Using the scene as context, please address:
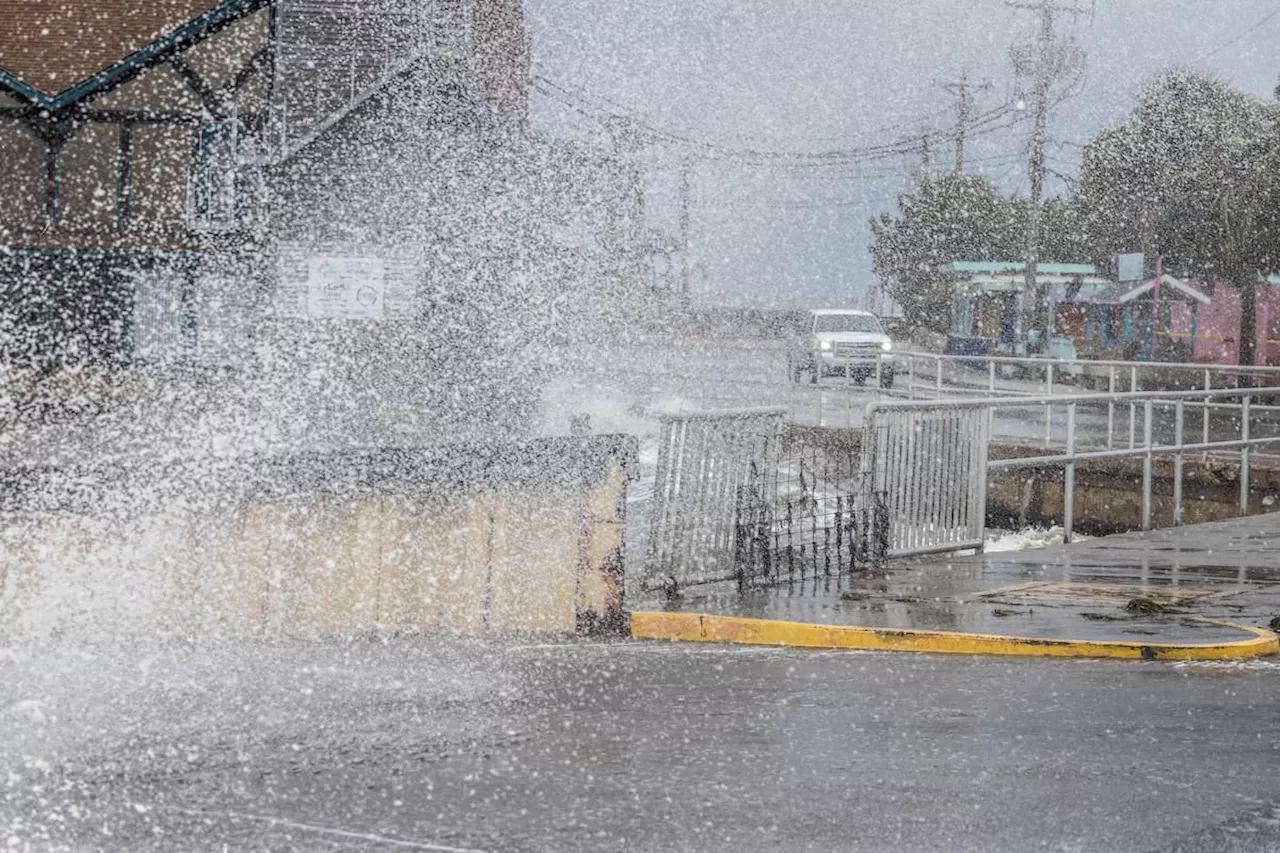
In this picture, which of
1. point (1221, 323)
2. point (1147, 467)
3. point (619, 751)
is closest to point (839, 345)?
point (1221, 323)

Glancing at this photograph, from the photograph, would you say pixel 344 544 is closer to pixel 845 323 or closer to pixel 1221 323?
pixel 845 323

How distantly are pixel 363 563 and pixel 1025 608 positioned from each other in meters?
4.16

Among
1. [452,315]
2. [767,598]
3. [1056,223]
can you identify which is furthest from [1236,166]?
[767,598]

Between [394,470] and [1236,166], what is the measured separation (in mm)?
36308

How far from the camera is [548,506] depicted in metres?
8.59

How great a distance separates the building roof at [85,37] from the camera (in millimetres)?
25406

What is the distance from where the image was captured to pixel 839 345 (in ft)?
127

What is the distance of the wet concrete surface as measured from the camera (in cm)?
891

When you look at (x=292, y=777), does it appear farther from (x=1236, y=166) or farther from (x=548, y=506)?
(x=1236, y=166)

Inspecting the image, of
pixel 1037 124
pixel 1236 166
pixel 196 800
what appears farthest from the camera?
pixel 1037 124

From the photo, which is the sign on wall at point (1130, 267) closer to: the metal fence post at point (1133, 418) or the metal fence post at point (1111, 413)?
the metal fence post at point (1133, 418)

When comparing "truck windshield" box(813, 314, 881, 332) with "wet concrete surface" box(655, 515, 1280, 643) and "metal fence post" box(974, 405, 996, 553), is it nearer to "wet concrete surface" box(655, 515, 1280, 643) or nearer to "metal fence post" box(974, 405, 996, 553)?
"wet concrete surface" box(655, 515, 1280, 643)

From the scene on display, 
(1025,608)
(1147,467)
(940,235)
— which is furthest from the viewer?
(940,235)

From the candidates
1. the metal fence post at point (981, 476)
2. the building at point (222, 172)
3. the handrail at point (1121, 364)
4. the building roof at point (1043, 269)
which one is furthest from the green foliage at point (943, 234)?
the metal fence post at point (981, 476)
